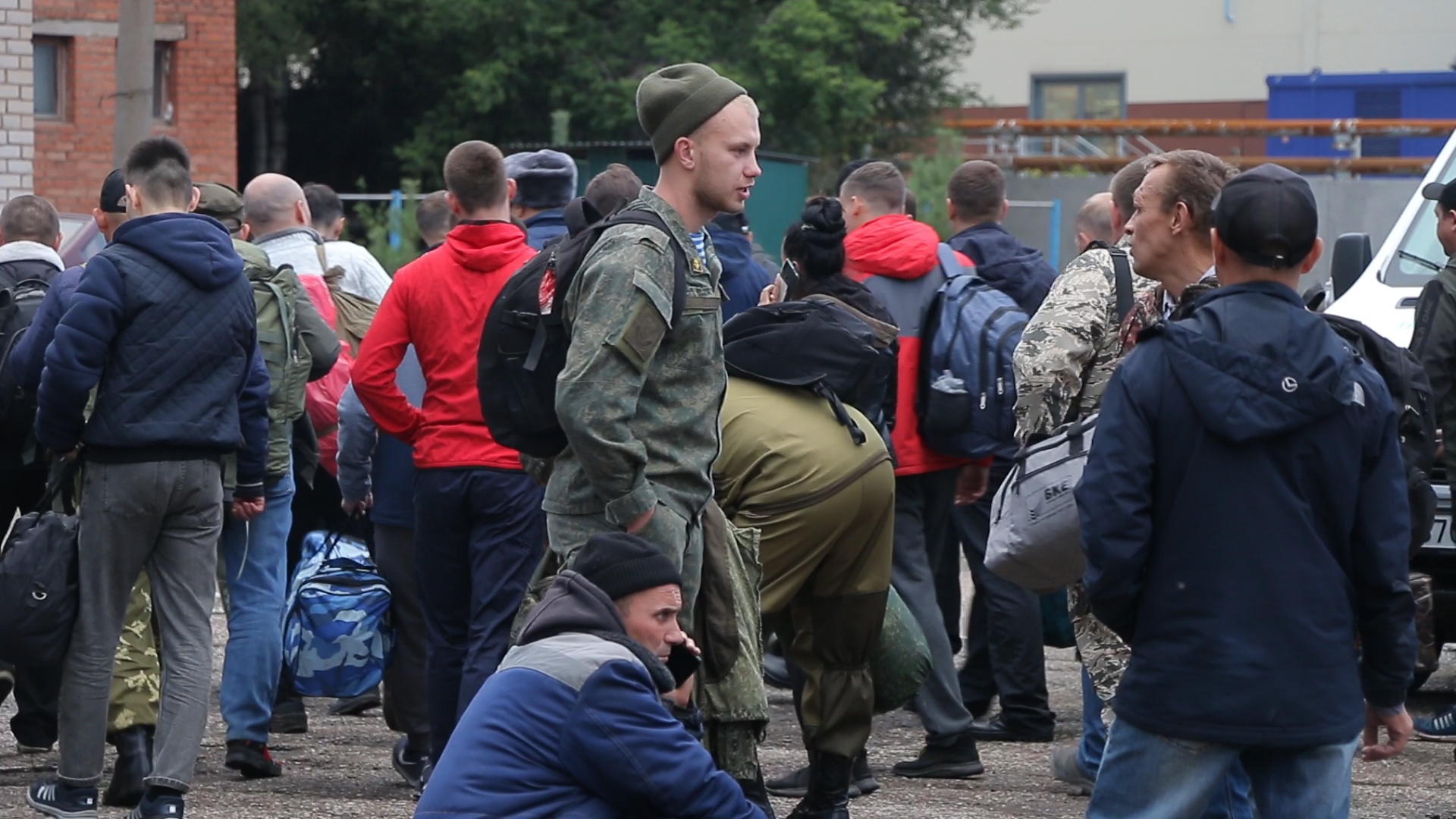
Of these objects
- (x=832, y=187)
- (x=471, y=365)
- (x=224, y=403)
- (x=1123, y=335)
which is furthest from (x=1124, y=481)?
(x=832, y=187)

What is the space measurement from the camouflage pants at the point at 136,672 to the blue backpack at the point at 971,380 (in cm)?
271

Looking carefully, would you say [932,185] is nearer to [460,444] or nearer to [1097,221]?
[1097,221]

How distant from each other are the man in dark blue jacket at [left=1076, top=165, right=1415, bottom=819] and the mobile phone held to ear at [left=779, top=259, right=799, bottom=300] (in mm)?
2472

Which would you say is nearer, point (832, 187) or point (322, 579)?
point (322, 579)

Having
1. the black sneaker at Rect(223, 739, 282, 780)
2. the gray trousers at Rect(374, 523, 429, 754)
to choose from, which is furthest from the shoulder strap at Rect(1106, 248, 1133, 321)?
the black sneaker at Rect(223, 739, 282, 780)

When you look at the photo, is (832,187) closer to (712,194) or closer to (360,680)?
(360,680)

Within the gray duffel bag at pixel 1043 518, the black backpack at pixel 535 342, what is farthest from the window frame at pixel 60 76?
the gray duffel bag at pixel 1043 518

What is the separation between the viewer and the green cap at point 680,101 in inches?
175

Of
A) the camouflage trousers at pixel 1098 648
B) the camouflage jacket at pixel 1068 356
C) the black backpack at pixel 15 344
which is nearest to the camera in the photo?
the camouflage trousers at pixel 1098 648

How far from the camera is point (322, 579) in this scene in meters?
6.55

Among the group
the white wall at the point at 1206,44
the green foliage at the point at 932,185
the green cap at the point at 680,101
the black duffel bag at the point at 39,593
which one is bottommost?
the black duffel bag at the point at 39,593

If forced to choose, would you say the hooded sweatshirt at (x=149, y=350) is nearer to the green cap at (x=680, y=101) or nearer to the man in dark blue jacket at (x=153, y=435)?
the man in dark blue jacket at (x=153, y=435)

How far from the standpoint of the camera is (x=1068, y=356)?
5.36 metres

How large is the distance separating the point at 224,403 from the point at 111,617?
0.72 metres
